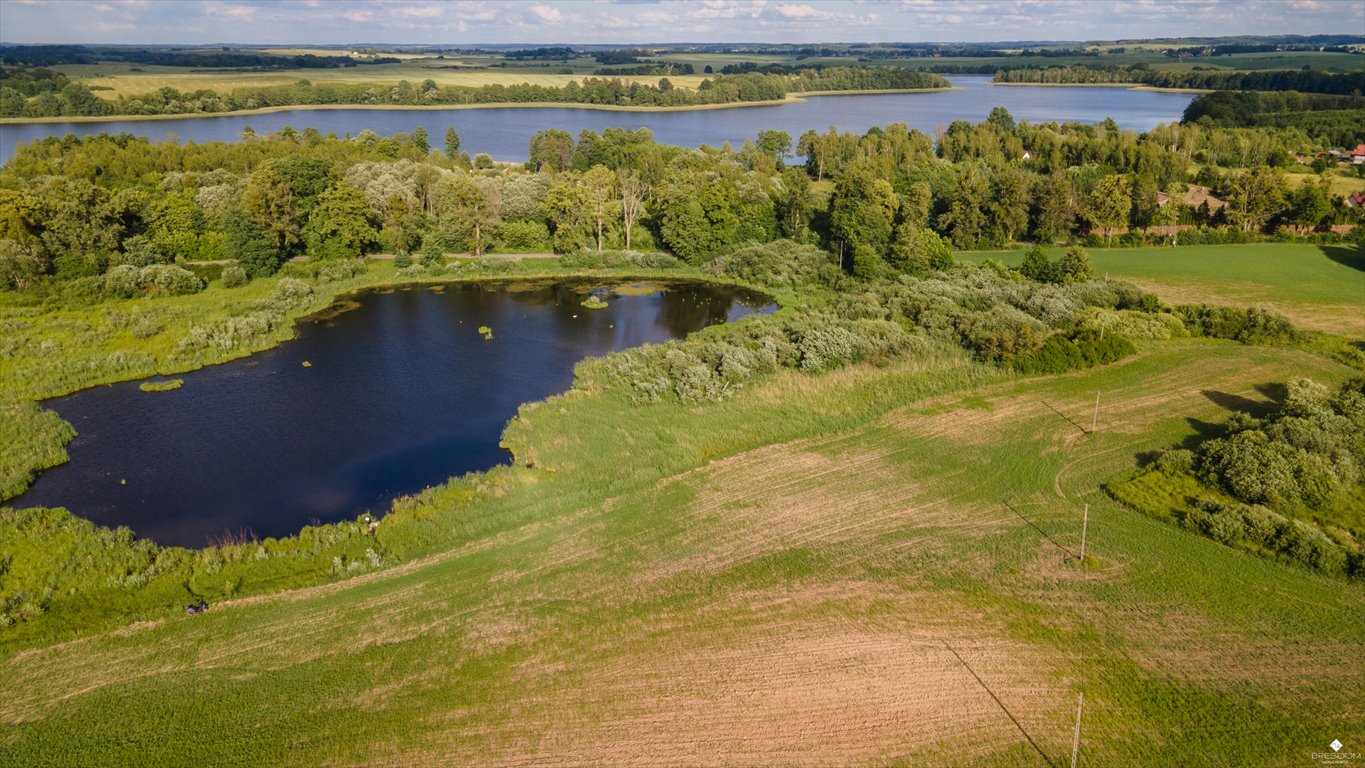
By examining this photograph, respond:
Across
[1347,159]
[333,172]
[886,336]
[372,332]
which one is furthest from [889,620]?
[1347,159]

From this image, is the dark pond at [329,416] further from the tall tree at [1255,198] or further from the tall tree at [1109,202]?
the tall tree at [1255,198]

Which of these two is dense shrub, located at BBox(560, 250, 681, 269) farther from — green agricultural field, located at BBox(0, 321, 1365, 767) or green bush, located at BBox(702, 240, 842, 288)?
green agricultural field, located at BBox(0, 321, 1365, 767)

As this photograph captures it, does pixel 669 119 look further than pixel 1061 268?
Yes

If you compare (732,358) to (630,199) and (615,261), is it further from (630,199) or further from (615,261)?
(630,199)

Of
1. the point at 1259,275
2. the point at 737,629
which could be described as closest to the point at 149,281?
the point at 737,629

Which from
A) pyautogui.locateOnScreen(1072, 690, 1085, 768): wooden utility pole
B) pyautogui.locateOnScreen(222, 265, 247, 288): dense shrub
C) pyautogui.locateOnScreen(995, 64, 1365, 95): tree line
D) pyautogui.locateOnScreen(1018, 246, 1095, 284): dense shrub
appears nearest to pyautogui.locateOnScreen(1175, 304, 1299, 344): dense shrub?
pyautogui.locateOnScreen(1018, 246, 1095, 284): dense shrub

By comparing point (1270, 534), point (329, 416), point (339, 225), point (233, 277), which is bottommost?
point (1270, 534)
